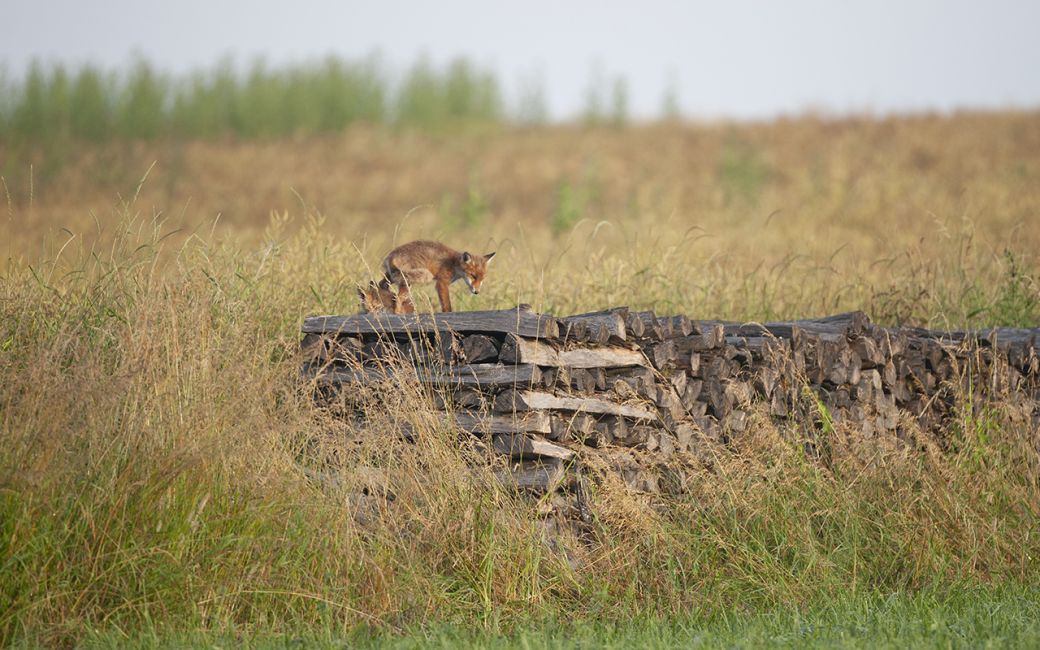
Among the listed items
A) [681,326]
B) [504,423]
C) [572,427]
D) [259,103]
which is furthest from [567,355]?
[259,103]

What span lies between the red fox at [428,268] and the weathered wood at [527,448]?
5.10 feet

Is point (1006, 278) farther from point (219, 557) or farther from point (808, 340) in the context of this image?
point (219, 557)

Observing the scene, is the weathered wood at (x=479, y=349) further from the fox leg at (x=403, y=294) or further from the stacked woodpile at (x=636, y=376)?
the fox leg at (x=403, y=294)

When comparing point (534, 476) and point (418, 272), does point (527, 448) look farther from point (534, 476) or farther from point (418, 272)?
point (418, 272)

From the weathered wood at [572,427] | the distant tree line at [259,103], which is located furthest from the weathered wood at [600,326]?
the distant tree line at [259,103]

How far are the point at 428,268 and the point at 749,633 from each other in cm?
366

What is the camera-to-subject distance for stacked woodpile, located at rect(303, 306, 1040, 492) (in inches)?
226

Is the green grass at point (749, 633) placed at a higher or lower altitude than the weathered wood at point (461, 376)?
lower

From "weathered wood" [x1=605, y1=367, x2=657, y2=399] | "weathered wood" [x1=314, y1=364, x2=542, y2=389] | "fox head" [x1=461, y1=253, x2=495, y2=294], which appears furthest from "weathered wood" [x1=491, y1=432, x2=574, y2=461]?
"fox head" [x1=461, y1=253, x2=495, y2=294]

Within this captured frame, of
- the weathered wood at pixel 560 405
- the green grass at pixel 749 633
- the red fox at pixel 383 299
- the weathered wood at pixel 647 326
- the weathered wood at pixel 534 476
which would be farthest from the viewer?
the red fox at pixel 383 299

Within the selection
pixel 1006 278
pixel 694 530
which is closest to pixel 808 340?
pixel 694 530

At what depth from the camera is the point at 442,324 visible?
5965 millimetres

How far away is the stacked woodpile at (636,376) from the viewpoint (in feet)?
18.8

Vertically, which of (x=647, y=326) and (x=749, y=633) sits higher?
(x=647, y=326)
